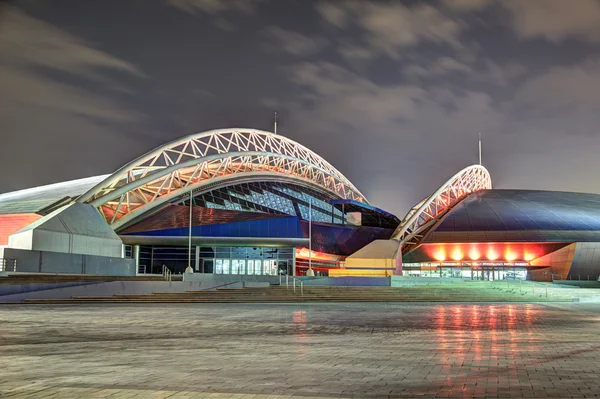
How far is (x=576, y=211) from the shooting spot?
213 ft

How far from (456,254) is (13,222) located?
43623 millimetres

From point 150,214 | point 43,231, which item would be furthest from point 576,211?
point 43,231

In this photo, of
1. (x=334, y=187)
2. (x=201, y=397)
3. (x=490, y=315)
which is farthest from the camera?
(x=334, y=187)

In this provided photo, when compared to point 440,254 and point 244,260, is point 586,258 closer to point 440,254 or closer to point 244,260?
point 440,254

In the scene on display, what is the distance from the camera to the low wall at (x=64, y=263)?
3322 cm

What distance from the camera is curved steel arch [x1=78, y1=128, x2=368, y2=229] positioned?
165 feet

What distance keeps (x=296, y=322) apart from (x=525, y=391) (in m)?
11.4

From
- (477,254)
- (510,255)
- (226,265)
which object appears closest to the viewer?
(226,265)

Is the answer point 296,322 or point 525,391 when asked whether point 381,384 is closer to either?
point 525,391

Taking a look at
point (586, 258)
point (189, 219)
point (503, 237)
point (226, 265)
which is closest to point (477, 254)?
point (503, 237)

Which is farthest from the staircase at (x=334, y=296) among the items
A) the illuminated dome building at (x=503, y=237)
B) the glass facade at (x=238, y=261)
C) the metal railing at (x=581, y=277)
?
the illuminated dome building at (x=503, y=237)

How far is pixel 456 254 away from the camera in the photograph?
63656 mm

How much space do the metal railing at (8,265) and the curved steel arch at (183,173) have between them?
14420 millimetres

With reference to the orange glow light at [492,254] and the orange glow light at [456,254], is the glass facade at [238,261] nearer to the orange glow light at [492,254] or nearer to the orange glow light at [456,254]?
the orange glow light at [456,254]
